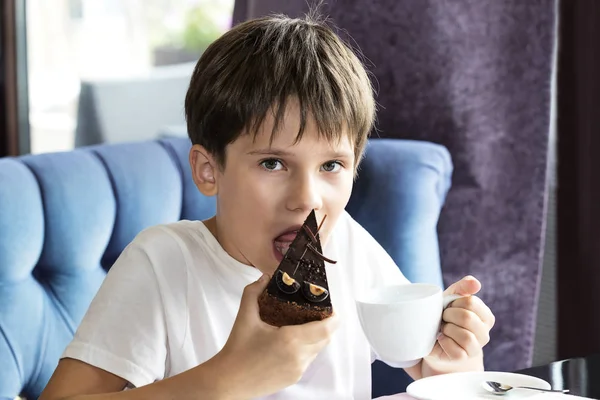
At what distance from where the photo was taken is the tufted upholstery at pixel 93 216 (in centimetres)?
144

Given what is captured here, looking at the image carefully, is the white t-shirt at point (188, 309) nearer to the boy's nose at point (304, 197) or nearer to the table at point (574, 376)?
the boy's nose at point (304, 197)

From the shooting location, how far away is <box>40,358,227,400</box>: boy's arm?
1.04 m

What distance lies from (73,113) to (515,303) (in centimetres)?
257

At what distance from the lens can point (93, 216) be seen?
1528 millimetres

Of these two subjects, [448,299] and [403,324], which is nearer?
[403,324]

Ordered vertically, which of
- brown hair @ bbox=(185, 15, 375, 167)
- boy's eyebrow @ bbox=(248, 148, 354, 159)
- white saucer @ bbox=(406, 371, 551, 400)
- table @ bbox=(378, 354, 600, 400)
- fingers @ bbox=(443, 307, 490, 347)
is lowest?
table @ bbox=(378, 354, 600, 400)

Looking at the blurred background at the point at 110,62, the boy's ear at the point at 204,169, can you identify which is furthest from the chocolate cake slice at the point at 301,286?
the blurred background at the point at 110,62

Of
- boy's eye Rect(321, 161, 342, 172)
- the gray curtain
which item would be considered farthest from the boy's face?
the gray curtain

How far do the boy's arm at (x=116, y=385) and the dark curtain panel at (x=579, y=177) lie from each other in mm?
1189

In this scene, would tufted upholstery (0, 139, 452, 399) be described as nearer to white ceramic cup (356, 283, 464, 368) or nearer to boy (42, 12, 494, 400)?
boy (42, 12, 494, 400)

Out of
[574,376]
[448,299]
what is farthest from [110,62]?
[574,376]

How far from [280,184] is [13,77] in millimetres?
2858

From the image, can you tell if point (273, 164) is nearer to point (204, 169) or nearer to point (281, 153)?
point (281, 153)

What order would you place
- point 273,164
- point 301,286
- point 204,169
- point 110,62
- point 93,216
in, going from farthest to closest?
1. point 110,62
2. point 93,216
3. point 204,169
4. point 273,164
5. point 301,286
